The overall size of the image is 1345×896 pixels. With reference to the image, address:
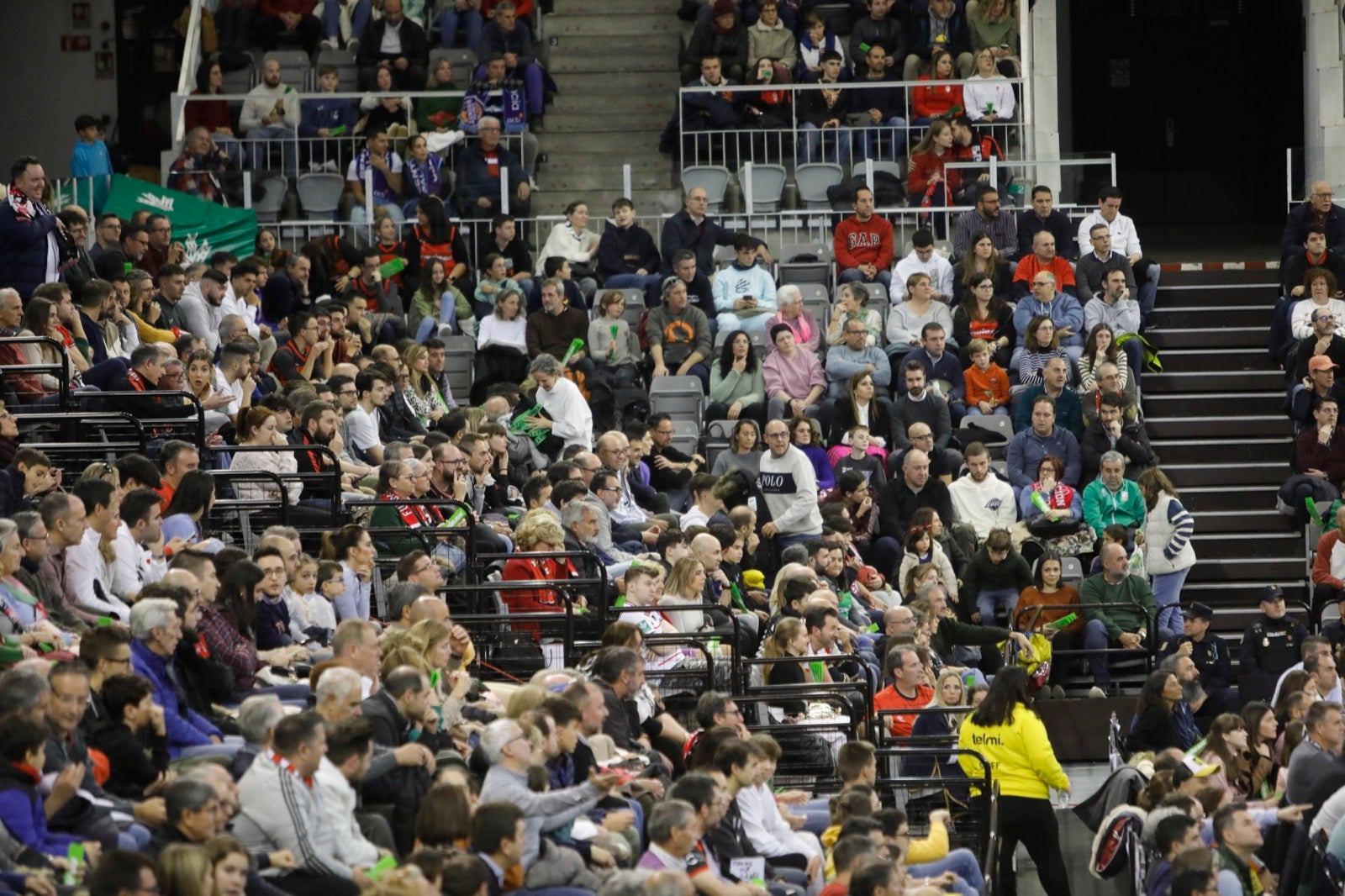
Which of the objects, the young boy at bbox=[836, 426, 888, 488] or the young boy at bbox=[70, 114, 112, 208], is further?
the young boy at bbox=[70, 114, 112, 208]

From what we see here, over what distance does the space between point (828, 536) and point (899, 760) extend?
136 inches

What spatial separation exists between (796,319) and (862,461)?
170cm

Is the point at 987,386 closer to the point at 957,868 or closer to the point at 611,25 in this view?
the point at 611,25

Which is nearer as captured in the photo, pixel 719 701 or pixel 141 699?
pixel 141 699

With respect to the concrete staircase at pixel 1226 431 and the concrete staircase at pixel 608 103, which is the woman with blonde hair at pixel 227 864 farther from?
the concrete staircase at pixel 608 103

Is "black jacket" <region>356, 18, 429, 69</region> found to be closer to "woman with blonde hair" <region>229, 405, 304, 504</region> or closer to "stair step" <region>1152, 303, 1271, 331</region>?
"stair step" <region>1152, 303, 1271, 331</region>

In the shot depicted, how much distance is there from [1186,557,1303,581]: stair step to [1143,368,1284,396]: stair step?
6.74ft

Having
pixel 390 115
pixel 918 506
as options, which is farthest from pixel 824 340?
pixel 390 115

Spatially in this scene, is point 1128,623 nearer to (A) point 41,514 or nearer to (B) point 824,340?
(B) point 824,340

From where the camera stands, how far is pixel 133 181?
61.8 feet

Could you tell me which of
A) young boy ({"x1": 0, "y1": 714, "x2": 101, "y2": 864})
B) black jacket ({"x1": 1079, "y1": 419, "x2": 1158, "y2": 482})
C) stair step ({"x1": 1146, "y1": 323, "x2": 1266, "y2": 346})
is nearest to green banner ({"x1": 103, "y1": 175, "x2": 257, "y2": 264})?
black jacket ({"x1": 1079, "y1": 419, "x2": 1158, "y2": 482})

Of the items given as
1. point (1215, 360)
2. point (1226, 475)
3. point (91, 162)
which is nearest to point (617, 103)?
point (91, 162)

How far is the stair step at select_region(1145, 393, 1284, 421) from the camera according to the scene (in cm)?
1944

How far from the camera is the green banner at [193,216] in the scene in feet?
61.6
